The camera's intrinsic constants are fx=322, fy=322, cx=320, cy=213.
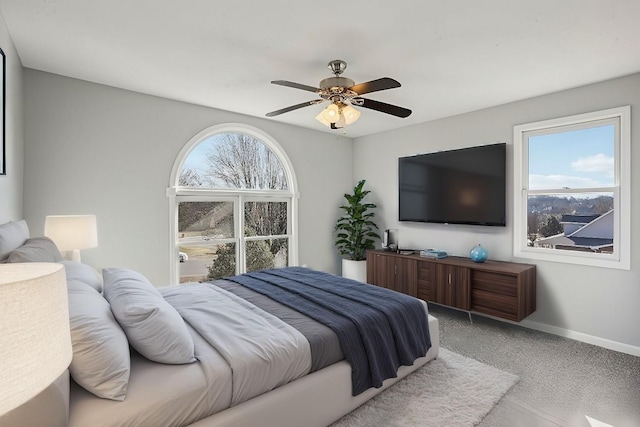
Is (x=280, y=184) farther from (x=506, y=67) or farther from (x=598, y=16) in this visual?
(x=598, y=16)

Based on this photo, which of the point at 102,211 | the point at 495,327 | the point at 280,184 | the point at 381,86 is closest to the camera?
the point at 381,86

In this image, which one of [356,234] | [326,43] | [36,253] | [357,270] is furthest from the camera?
[356,234]

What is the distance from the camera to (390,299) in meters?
2.58

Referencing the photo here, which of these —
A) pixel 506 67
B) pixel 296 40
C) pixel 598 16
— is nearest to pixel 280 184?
pixel 296 40

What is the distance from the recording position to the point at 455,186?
414cm

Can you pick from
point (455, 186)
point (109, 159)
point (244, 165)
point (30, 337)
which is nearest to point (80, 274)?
point (30, 337)

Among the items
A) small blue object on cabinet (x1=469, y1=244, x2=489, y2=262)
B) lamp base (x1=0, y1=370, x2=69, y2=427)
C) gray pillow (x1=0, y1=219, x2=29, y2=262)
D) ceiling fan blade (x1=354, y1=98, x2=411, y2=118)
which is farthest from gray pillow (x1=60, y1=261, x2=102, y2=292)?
small blue object on cabinet (x1=469, y1=244, x2=489, y2=262)

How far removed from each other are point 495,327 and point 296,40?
11.7 ft

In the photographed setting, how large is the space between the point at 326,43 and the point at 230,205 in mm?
2613

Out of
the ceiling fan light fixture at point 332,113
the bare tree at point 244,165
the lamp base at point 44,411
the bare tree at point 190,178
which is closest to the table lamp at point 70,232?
the bare tree at point 190,178

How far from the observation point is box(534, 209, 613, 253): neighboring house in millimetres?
3164

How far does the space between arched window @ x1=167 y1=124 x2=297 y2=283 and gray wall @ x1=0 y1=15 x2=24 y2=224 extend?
1.31 m

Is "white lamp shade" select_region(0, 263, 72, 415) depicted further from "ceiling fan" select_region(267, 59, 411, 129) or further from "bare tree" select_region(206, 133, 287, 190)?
"bare tree" select_region(206, 133, 287, 190)

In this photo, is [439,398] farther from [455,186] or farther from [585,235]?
[455,186]
